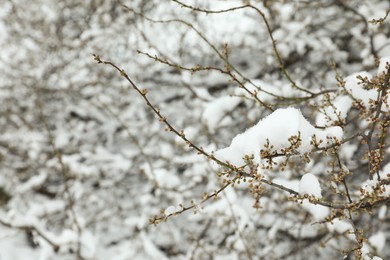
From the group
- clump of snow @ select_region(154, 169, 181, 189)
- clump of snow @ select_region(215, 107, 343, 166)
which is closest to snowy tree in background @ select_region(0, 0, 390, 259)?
clump of snow @ select_region(154, 169, 181, 189)

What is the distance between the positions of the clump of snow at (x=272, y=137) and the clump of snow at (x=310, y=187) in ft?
0.35

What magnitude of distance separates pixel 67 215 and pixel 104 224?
49 centimetres

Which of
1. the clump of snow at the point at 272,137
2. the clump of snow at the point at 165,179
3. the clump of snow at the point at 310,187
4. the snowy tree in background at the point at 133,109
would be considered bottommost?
the clump of snow at the point at 310,187

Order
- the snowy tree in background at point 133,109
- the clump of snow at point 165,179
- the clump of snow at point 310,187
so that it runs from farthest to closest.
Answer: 1. the snowy tree in background at point 133,109
2. the clump of snow at point 165,179
3. the clump of snow at point 310,187

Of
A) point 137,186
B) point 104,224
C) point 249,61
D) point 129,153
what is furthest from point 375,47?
point 104,224

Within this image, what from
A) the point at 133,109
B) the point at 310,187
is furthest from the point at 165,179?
the point at 310,187

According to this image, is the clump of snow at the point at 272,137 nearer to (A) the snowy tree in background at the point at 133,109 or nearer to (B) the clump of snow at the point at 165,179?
(A) the snowy tree in background at the point at 133,109

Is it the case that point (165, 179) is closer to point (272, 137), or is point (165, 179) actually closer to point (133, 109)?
point (133, 109)

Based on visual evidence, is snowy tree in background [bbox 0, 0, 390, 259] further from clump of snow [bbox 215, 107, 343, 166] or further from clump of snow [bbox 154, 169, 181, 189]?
clump of snow [bbox 215, 107, 343, 166]

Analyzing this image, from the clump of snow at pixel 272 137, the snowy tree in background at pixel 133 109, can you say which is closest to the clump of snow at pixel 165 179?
the snowy tree in background at pixel 133 109

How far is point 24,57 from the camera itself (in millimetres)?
5230

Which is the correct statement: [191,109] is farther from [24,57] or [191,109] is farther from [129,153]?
[24,57]

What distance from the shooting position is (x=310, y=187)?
1.22 m

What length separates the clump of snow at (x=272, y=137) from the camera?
1.20 metres
